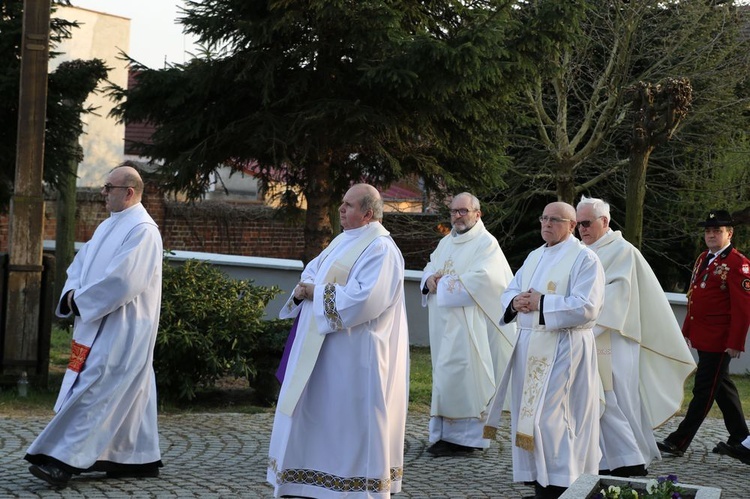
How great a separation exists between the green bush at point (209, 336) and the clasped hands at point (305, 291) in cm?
328

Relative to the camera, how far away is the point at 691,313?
8.66m

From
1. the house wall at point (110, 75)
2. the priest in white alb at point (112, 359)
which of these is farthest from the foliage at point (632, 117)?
the house wall at point (110, 75)

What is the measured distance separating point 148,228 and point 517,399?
249 centimetres

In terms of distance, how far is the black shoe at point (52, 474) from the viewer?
6422mm

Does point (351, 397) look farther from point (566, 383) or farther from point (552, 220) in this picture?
point (552, 220)

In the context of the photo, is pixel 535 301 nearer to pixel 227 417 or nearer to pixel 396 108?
pixel 227 417

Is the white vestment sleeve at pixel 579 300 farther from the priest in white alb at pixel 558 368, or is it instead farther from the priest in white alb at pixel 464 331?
the priest in white alb at pixel 464 331

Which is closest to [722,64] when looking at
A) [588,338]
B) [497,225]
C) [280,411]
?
[497,225]

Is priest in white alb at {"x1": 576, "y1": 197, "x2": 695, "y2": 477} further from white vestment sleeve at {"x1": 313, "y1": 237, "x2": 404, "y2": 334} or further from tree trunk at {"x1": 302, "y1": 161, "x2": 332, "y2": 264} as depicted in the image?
tree trunk at {"x1": 302, "y1": 161, "x2": 332, "y2": 264}

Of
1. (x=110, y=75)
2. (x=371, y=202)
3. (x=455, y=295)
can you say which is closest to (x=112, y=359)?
(x=371, y=202)

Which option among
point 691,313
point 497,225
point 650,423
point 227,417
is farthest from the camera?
point 497,225

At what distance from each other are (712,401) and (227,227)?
47.5ft

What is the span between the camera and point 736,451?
821cm

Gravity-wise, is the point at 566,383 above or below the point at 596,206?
below
